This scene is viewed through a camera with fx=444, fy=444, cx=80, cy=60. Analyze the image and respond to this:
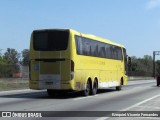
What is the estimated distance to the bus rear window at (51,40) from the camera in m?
24.4

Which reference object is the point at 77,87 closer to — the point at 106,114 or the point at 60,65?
the point at 60,65

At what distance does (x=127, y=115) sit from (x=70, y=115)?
2.00 meters

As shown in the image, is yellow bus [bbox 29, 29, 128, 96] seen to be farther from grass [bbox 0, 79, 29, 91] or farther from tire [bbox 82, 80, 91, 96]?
grass [bbox 0, 79, 29, 91]

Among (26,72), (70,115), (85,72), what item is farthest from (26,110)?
(26,72)

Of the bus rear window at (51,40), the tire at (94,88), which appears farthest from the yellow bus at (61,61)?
the tire at (94,88)

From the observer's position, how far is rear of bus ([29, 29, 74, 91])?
2422 centimetres

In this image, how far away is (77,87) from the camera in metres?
24.8

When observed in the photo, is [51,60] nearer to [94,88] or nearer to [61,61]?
[61,61]

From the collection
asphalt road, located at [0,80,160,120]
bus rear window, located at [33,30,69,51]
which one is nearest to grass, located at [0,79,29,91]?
bus rear window, located at [33,30,69,51]

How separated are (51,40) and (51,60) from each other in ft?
3.65

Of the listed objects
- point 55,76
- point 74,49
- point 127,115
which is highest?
point 74,49

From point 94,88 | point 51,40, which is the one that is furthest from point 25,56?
point 51,40

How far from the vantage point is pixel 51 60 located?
2456 centimetres

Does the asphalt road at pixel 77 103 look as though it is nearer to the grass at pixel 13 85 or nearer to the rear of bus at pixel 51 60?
the rear of bus at pixel 51 60
